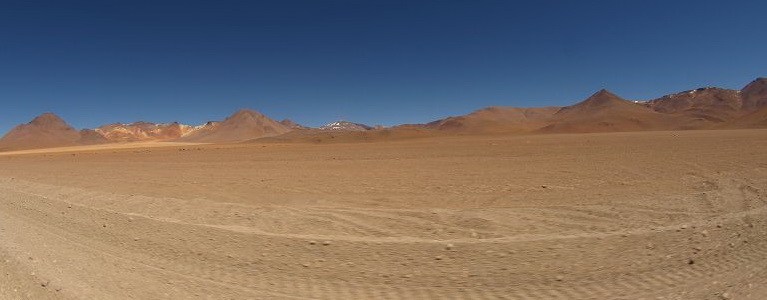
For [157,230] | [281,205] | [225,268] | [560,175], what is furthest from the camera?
[560,175]

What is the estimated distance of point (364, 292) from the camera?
4672mm

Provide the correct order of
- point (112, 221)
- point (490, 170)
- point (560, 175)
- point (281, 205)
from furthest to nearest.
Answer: point (490, 170) → point (560, 175) → point (281, 205) → point (112, 221)

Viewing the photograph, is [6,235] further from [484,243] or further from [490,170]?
[490,170]

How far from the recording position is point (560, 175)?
13.8m

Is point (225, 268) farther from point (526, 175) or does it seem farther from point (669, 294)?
point (526, 175)

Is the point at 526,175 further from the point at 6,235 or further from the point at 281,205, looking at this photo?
the point at 6,235

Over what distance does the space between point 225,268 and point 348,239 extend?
6.04 ft

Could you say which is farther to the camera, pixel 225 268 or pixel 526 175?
pixel 526 175

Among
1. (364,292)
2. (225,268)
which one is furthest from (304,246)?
(364,292)

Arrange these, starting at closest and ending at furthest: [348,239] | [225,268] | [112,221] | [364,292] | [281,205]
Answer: [364,292], [225,268], [348,239], [112,221], [281,205]

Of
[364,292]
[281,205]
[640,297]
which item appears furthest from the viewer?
[281,205]

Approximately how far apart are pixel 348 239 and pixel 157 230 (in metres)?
3.67

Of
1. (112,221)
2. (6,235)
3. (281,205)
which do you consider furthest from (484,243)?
(6,235)

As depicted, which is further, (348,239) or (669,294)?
(348,239)
